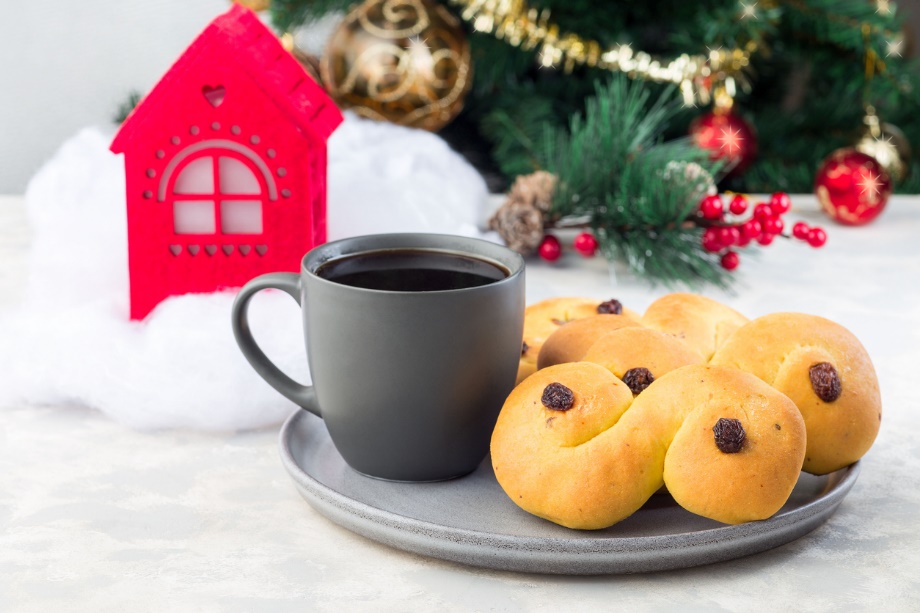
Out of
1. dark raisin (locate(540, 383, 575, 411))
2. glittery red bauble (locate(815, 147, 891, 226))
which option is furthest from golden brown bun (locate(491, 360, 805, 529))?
glittery red bauble (locate(815, 147, 891, 226))

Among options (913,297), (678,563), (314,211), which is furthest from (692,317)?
(913,297)

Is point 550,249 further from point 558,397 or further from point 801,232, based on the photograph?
point 558,397

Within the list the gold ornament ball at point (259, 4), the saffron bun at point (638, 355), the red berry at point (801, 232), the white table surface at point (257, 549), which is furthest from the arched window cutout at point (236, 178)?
the gold ornament ball at point (259, 4)

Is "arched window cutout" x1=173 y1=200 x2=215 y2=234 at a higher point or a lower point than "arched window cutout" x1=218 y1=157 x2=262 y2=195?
lower

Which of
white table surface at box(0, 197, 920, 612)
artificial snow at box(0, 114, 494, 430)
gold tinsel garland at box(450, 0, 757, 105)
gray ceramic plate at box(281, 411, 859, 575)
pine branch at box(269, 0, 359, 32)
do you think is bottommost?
white table surface at box(0, 197, 920, 612)

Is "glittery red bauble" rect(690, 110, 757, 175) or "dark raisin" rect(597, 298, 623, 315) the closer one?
"dark raisin" rect(597, 298, 623, 315)

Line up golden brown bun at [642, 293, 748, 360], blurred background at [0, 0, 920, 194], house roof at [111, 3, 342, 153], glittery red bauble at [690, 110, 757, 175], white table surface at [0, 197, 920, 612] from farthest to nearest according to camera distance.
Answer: blurred background at [0, 0, 920, 194] < glittery red bauble at [690, 110, 757, 175] < house roof at [111, 3, 342, 153] < golden brown bun at [642, 293, 748, 360] < white table surface at [0, 197, 920, 612]

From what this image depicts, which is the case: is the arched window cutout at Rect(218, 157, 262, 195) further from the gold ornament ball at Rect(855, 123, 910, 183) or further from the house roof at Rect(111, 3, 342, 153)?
the gold ornament ball at Rect(855, 123, 910, 183)

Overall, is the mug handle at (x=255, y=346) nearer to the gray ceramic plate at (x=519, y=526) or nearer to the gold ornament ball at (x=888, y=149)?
the gray ceramic plate at (x=519, y=526)
